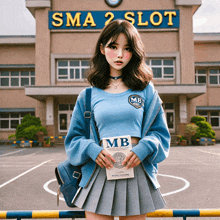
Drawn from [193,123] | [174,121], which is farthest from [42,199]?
[174,121]

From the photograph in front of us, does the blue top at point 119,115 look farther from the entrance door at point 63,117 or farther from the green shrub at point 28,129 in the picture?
the entrance door at point 63,117

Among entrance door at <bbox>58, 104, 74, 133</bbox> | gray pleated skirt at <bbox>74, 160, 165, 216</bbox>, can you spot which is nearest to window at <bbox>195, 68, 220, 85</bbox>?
entrance door at <bbox>58, 104, 74, 133</bbox>

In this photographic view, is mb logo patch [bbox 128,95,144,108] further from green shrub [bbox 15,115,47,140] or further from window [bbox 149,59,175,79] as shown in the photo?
window [bbox 149,59,175,79]

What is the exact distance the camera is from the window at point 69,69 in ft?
68.4

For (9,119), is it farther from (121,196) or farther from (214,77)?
(121,196)

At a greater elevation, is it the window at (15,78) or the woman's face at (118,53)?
the window at (15,78)

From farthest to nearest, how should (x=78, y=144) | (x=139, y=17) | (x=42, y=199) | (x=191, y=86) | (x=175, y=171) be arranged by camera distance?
1. (x=139, y=17)
2. (x=191, y=86)
3. (x=175, y=171)
4. (x=42, y=199)
5. (x=78, y=144)

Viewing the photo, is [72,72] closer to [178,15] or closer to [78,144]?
[178,15]

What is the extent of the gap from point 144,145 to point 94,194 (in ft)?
1.48

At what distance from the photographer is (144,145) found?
4.84 ft

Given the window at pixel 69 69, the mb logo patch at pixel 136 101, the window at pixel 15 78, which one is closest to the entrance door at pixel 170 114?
the window at pixel 69 69

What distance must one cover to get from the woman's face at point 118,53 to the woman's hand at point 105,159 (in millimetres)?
607

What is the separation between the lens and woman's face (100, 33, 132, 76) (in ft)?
5.38

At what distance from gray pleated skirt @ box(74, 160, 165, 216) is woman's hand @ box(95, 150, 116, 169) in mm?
93
